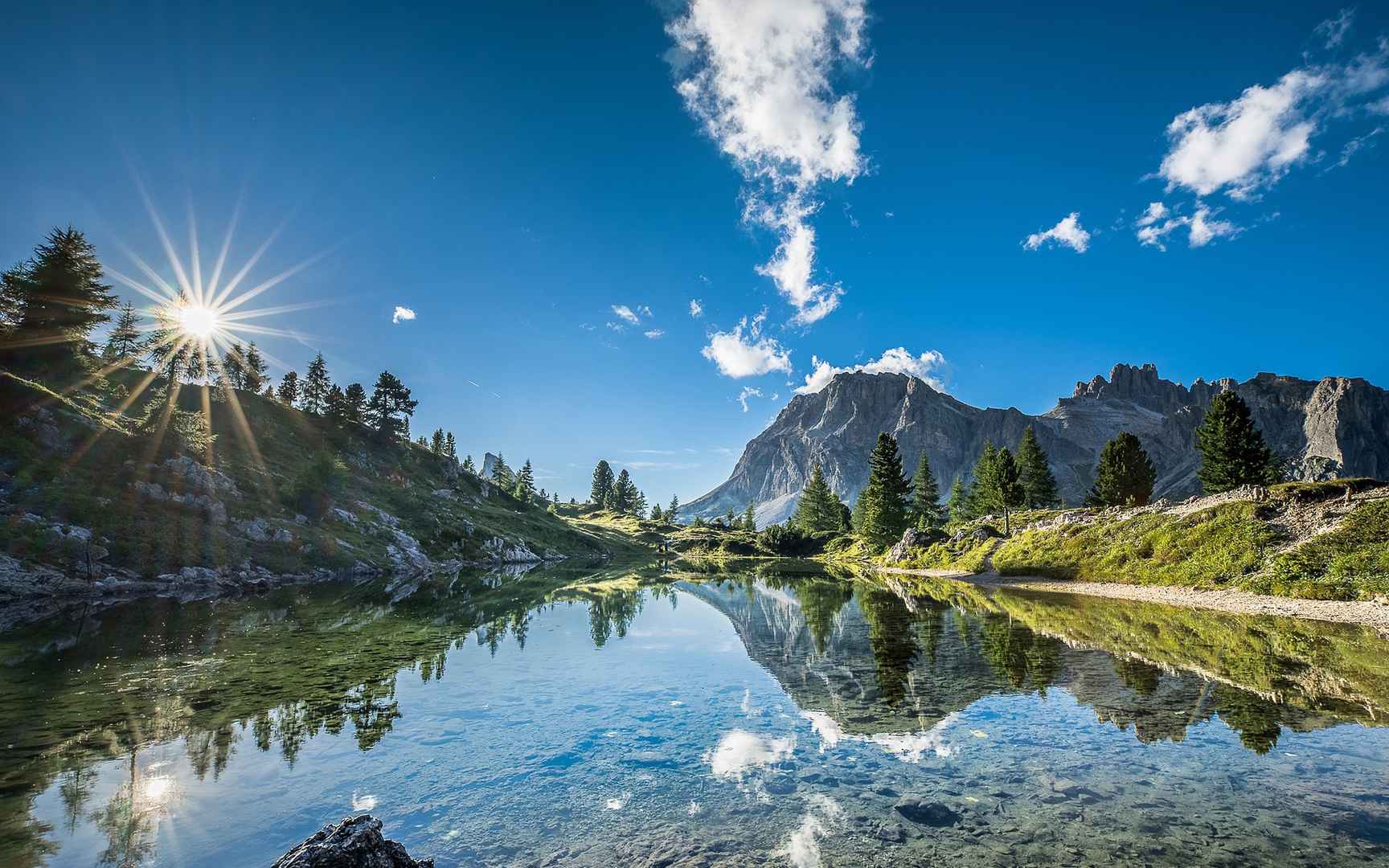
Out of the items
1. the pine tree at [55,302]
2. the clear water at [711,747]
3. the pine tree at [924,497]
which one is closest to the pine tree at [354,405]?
the pine tree at [55,302]

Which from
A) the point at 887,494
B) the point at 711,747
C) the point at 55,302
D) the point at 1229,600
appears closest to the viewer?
the point at 711,747

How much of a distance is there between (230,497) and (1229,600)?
102250 mm

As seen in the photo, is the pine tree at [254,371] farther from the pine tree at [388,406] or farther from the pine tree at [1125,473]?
the pine tree at [1125,473]

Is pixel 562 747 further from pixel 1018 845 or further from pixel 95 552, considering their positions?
pixel 95 552

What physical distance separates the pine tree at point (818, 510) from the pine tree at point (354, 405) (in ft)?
397

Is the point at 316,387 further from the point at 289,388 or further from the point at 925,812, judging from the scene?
the point at 925,812

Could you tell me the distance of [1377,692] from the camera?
1797 cm

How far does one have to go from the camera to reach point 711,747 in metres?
15.5

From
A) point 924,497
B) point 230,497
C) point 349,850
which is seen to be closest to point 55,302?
point 230,497

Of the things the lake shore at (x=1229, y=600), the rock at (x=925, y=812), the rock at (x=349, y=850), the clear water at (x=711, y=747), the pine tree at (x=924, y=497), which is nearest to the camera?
the rock at (x=349, y=850)

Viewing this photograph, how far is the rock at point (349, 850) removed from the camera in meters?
6.79

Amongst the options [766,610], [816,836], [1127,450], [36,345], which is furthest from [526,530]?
[816,836]

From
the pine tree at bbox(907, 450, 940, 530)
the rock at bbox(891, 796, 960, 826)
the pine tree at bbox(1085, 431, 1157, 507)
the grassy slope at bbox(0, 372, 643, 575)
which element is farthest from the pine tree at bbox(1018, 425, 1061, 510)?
the rock at bbox(891, 796, 960, 826)

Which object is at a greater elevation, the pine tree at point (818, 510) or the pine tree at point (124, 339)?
the pine tree at point (124, 339)
